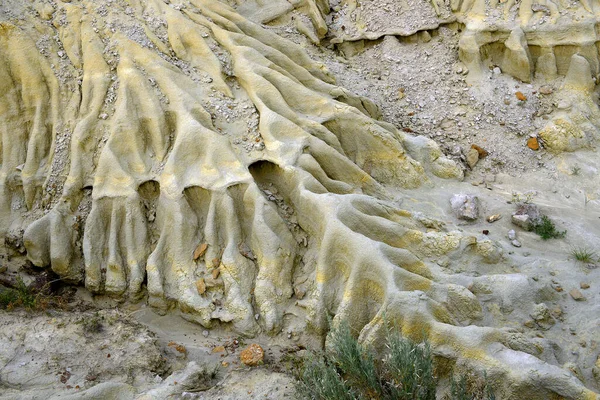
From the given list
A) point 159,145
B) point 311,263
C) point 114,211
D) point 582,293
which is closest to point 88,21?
point 159,145

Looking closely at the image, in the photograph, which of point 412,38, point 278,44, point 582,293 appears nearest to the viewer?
point 582,293

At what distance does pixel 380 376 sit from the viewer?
521 cm

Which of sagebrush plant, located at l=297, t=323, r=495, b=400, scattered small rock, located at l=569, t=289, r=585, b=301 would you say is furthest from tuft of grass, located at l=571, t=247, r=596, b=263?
sagebrush plant, located at l=297, t=323, r=495, b=400

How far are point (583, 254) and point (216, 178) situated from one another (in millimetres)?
4511

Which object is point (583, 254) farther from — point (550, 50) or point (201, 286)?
point (201, 286)

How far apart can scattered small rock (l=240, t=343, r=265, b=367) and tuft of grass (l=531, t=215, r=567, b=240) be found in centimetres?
388

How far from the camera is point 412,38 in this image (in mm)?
10289

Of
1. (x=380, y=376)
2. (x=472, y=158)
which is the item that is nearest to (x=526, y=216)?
(x=472, y=158)

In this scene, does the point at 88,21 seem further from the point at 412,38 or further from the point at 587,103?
the point at 587,103

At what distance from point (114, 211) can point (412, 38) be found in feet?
19.8

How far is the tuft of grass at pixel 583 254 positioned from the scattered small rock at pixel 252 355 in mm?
3898

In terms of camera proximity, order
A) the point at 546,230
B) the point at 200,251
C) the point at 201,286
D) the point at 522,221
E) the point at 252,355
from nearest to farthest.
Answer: the point at 252,355
the point at 201,286
the point at 200,251
the point at 546,230
the point at 522,221

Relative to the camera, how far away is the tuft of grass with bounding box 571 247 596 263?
6910 mm

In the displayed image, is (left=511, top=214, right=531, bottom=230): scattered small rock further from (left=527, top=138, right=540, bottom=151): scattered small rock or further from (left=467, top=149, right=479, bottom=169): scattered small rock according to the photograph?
(left=527, top=138, right=540, bottom=151): scattered small rock
